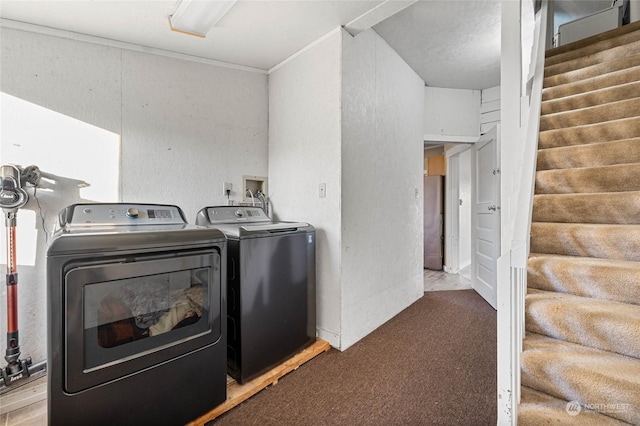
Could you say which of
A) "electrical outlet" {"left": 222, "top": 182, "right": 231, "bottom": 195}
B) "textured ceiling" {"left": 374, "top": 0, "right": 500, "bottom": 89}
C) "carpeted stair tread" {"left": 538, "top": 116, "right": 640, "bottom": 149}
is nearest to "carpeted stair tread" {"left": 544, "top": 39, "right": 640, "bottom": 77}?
"textured ceiling" {"left": 374, "top": 0, "right": 500, "bottom": 89}

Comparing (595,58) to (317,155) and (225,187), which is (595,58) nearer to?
(317,155)

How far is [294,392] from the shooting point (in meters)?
1.62

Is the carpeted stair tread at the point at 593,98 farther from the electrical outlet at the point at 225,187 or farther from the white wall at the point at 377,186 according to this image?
the electrical outlet at the point at 225,187

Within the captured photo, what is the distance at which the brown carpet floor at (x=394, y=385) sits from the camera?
1.42 metres

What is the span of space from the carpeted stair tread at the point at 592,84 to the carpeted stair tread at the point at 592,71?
3.1 inches

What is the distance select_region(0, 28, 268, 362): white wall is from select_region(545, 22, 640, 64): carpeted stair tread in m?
3.17

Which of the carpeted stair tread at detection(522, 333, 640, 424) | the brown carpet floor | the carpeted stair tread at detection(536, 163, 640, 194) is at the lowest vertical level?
the brown carpet floor

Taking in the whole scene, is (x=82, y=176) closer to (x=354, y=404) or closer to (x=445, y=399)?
(x=354, y=404)

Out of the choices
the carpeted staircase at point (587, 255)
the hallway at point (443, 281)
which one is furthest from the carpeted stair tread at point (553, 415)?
the hallway at point (443, 281)

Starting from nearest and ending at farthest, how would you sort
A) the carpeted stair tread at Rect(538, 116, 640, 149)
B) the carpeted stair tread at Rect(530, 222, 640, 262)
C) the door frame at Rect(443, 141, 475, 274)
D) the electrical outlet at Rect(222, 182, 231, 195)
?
the carpeted stair tread at Rect(530, 222, 640, 262) → the carpeted stair tread at Rect(538, 116, 640, 149) → the electrical outlet at Rect(222, 182, 231, 195) → the door frame at Rect(443, 141, 475, 274)

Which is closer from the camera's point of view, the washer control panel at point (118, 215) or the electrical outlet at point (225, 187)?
the washer control panel at point (118, 215)

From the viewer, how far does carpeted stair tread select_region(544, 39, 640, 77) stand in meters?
2.39

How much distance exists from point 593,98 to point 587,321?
207 centimetres

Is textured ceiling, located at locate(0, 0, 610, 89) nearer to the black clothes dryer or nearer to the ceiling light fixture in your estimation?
the ceiling light fixture
